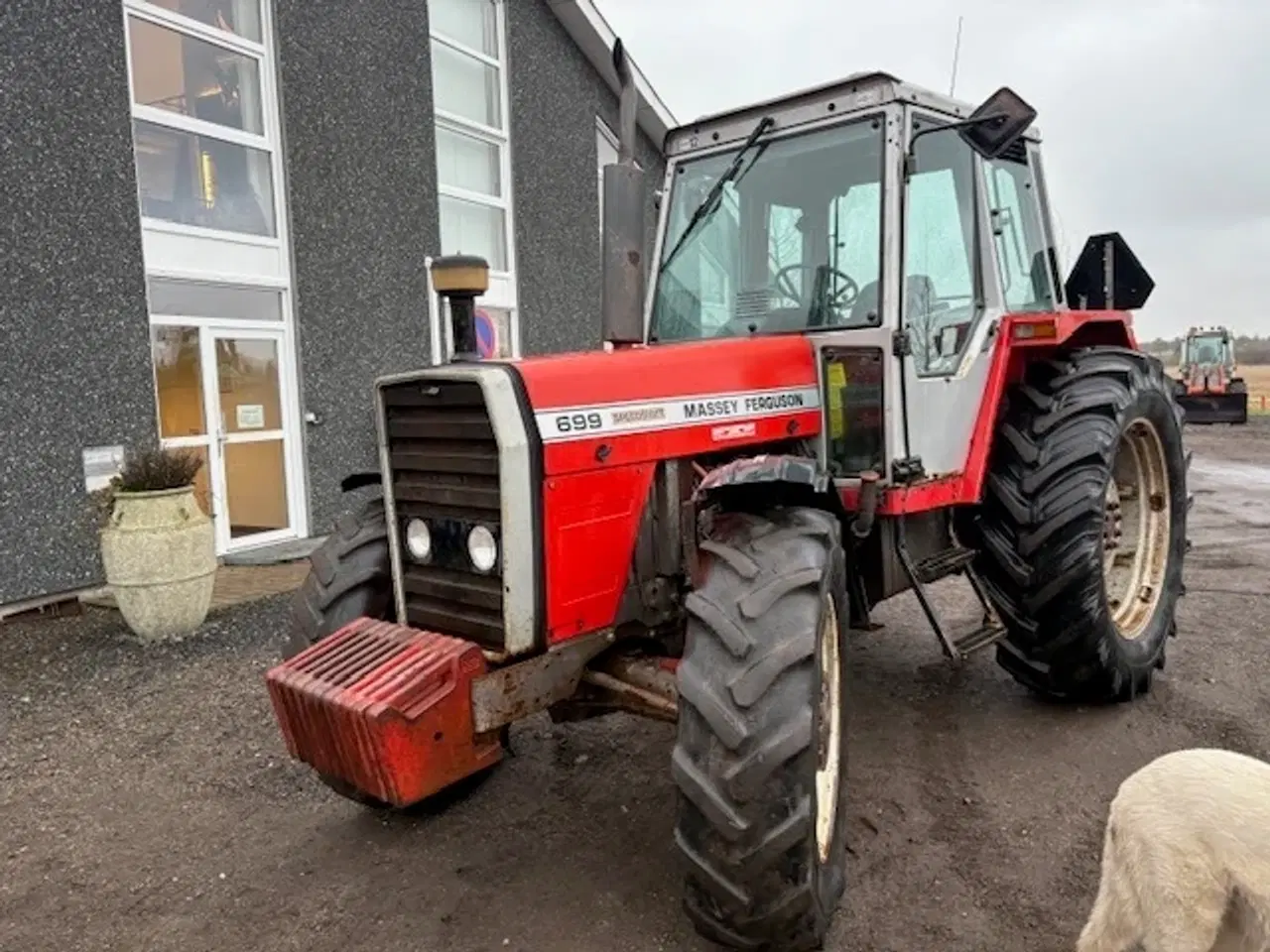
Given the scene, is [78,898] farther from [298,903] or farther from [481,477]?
[481,477]

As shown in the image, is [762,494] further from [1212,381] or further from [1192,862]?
[1212,381]

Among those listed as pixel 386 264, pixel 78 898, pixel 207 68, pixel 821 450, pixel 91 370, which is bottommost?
pixel 78 898

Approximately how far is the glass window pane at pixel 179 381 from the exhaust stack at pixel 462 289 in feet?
16.1

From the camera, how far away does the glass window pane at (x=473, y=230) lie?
10.1 m

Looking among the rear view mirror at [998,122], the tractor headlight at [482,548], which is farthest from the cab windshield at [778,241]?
the tractor headlight at [482,548]

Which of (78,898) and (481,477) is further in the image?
(78,898)

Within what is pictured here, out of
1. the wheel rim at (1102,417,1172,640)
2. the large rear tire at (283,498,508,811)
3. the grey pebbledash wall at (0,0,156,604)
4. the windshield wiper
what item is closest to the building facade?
the grey pebbledash wall at (0,0,156,604)

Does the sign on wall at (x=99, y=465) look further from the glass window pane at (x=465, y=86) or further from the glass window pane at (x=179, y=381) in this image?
the glass window pane at (x=465, y=86)

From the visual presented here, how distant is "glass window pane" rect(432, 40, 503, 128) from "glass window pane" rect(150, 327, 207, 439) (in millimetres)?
3962

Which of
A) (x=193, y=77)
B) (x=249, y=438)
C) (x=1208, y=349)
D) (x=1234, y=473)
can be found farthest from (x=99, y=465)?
(x=1208, y=349)

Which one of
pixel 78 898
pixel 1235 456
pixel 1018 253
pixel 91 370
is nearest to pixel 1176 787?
pixel 1018 253

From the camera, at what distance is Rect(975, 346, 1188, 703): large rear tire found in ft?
12.6

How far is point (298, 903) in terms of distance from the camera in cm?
292

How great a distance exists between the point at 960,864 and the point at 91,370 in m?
6.34
